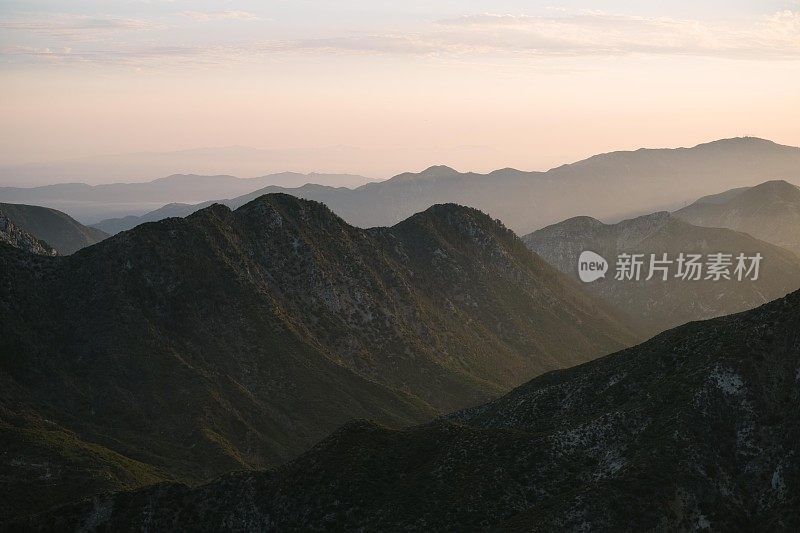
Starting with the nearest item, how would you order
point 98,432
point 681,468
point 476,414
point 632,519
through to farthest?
point 632,519, point 681,468, point 476,414, point 98,432

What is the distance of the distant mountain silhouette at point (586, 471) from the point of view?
66.3 meters

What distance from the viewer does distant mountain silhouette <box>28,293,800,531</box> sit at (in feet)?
218

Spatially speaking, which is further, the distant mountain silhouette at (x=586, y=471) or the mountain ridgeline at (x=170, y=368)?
the mountain ridgeline at (x=170, y=368)

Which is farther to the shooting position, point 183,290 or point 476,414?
point 183,290

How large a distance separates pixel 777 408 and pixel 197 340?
12884 cm

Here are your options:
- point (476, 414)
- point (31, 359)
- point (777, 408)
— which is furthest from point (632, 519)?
point (31, 359)

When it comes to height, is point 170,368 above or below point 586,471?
below

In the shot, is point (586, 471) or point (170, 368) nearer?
point (586, 471)

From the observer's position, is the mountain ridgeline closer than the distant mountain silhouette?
No

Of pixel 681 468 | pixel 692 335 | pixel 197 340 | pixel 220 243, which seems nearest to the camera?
pixel 681 468

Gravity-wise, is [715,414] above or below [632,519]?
above

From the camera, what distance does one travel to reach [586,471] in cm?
7462

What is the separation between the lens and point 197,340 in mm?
171000

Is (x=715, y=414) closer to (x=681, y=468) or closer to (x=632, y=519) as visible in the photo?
(x=681, y=468)
